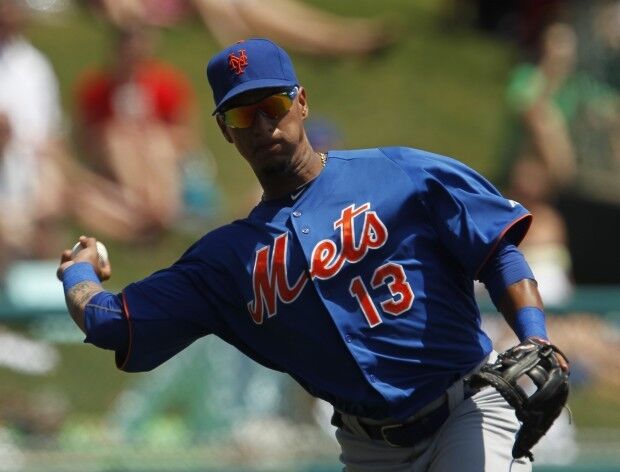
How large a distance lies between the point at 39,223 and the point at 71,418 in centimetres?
248

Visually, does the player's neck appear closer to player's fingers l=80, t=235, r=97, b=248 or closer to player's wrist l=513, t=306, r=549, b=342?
player's fingers l=80, t=235, r=97, b=248

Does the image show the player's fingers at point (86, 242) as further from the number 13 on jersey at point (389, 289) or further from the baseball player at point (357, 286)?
the number 13 on jersey at point (389, 289)

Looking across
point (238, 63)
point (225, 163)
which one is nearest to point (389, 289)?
point (238, 63)

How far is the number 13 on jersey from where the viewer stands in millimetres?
3674

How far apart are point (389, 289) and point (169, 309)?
648 mm

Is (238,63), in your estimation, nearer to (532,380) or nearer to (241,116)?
(241,116)

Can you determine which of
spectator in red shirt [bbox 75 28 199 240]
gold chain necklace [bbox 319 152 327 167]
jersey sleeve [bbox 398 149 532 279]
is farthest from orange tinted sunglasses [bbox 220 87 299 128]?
spectator in red shirt [bbox 75 28 199 240]

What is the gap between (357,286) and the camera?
145 inches

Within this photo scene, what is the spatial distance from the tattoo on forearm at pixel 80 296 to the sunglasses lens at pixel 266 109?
25.0 inches

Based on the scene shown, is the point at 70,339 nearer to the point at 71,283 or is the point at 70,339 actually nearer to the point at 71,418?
the point at 71,418

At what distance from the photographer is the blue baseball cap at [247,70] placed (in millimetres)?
3713

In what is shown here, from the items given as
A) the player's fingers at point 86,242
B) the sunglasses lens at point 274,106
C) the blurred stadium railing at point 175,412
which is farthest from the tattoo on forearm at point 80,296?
the blurred stadium railing at point 175,412

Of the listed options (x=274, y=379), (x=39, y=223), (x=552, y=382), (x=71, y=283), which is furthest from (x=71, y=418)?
(x=552, y=382)

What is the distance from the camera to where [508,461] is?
366 cm
